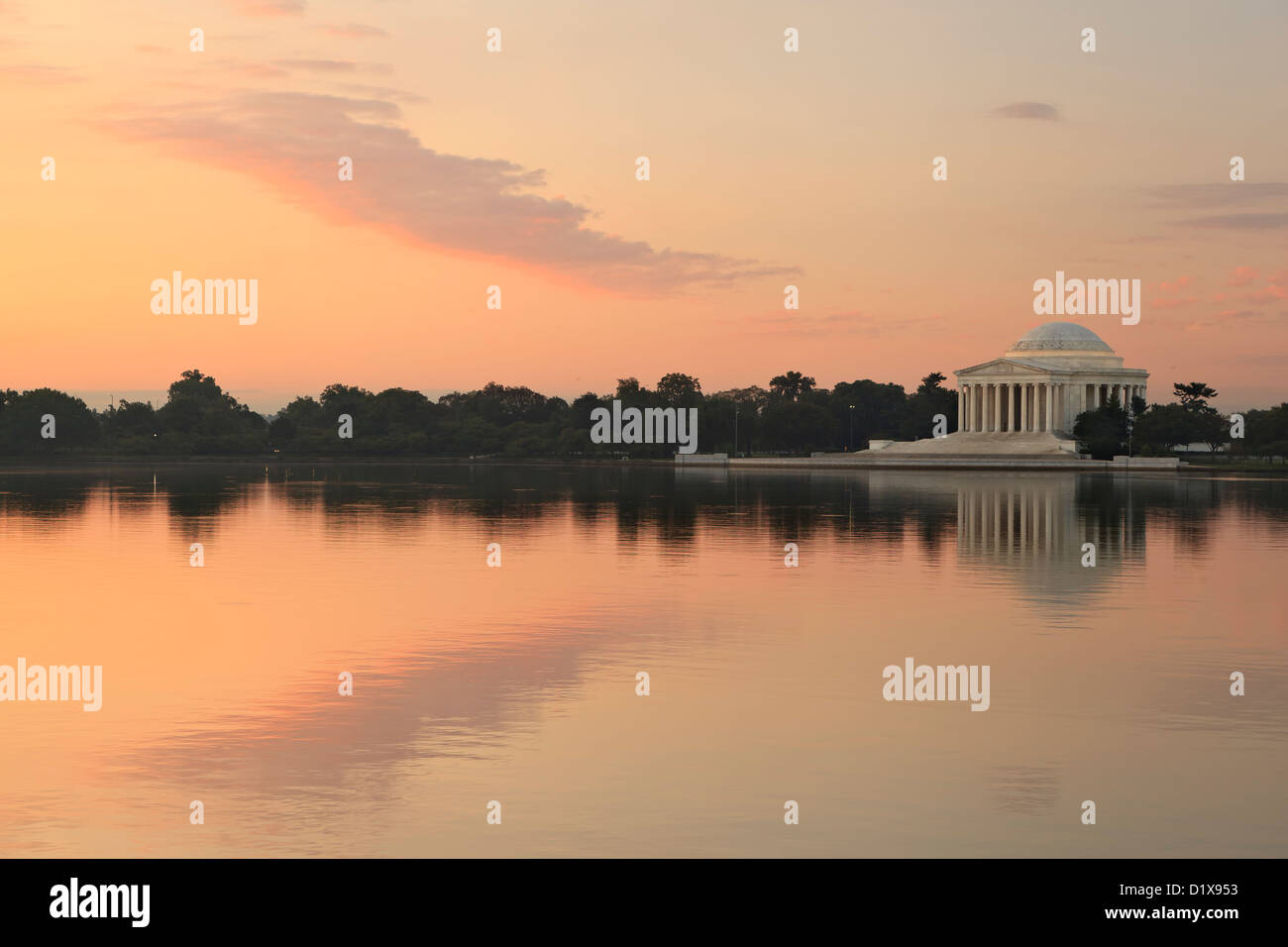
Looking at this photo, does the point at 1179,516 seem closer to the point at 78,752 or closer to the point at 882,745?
the point at 882,745

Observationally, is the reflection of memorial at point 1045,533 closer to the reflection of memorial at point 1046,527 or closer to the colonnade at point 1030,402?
the reflection of memorial at point 1046,527

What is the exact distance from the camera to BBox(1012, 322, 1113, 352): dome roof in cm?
19225

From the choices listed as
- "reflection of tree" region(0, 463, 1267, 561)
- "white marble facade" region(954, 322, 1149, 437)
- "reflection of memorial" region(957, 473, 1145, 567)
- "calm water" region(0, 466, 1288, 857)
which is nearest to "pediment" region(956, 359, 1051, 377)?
"white marble facade" region(954, 322, 1149, 437)

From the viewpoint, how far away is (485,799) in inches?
479

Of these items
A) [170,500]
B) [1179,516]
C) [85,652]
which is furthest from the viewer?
[170,500]

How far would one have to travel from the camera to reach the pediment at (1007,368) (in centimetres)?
18525

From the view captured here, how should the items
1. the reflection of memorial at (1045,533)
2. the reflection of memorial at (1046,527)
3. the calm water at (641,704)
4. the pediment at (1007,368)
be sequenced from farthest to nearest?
the pediment at (1007,368) < the reflection of memorial at (1046,527) < the reflection of memorial at (1045,533) < the calm water at (641,704)

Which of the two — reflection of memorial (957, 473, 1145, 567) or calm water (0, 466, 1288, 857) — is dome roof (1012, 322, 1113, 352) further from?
calm water (0, 466, 1288, 857)

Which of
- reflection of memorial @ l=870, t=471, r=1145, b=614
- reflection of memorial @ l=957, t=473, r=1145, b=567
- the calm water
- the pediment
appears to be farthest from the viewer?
the pediment

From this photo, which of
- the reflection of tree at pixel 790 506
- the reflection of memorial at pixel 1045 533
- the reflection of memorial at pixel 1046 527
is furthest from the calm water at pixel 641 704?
the reflection of tree at pixel 790 506

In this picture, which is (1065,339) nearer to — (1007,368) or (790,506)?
(1007,368)
